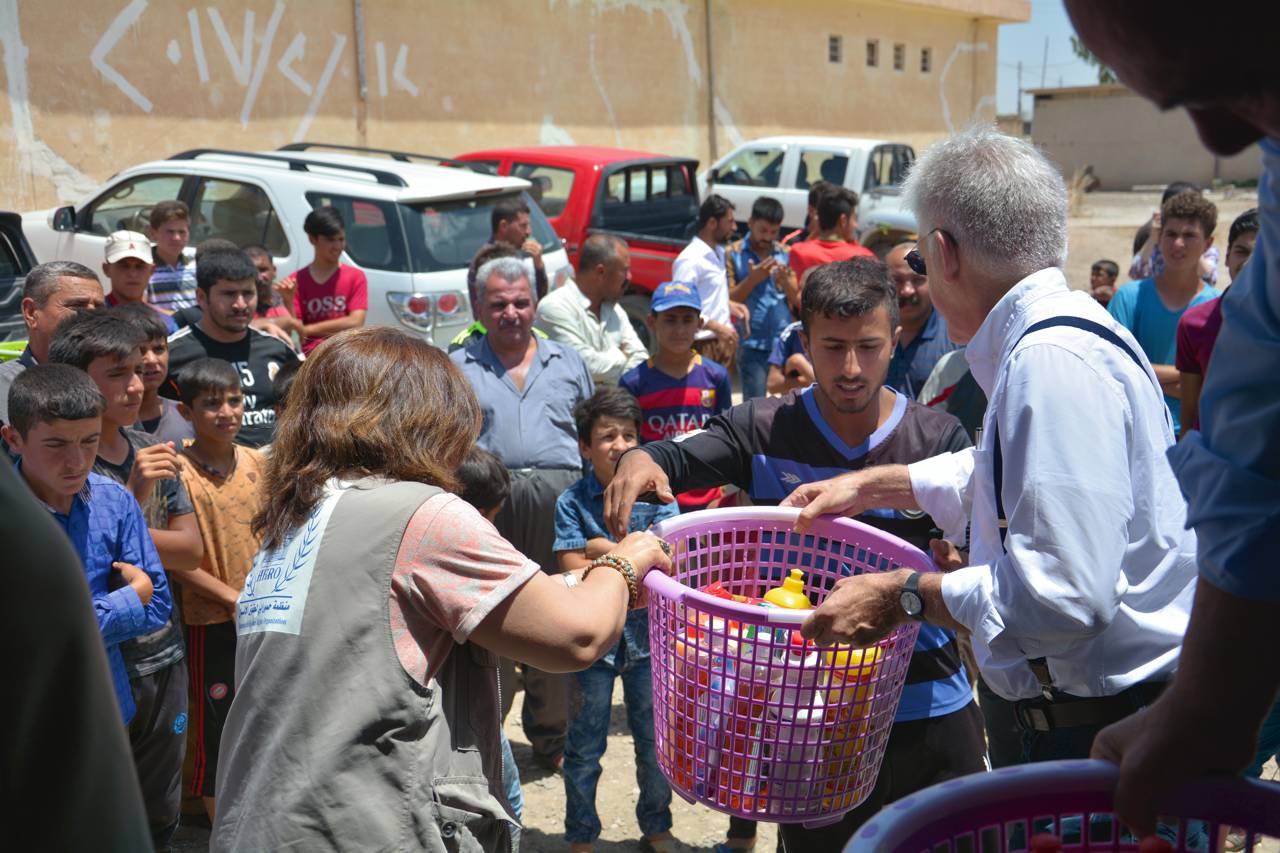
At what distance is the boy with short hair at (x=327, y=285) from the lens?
7797 mm

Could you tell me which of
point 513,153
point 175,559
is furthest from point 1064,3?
point 513,153

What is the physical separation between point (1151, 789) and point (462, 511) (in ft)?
4.31

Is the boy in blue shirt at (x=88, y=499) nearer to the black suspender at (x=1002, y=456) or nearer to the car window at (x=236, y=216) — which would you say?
the black suspender at (x=1002, y=456)

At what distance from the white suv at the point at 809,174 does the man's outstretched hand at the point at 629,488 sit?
39.9ft

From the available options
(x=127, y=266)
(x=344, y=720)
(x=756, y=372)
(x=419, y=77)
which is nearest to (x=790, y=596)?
(x=344, y=720)

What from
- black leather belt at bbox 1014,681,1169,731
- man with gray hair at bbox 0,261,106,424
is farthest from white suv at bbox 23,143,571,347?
black leather belt at bbox 1014,681,1169,731

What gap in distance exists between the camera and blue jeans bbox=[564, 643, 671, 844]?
4543mm

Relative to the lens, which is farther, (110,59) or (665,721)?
(110,59)

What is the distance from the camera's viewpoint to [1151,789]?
1.47 m

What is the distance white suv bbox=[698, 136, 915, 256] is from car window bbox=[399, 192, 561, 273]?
22.7ft

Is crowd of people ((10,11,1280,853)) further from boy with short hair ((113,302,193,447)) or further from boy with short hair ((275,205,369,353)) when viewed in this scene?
boy with short hair ((275,205,369,353))

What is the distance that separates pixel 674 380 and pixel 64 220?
21.1ft

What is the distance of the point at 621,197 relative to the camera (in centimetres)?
1283

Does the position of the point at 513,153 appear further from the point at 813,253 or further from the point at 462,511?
the point at 462,511
